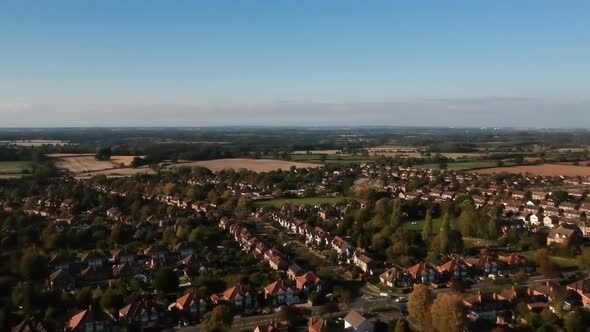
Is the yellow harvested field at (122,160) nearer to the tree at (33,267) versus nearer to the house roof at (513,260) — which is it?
the tree at (33,267)

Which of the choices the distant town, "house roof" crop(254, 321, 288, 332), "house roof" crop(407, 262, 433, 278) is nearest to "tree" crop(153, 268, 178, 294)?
the distant town

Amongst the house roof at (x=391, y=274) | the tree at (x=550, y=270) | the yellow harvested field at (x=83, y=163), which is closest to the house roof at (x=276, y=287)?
the house roof at (x=391, y=274)

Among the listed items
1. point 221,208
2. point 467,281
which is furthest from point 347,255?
point 221,208

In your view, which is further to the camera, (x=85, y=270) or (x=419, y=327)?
(x=85, y=270)

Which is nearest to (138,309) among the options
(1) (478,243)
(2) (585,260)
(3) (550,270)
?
(3) (550,270)

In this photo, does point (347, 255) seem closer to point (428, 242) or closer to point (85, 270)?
point (428, 242)

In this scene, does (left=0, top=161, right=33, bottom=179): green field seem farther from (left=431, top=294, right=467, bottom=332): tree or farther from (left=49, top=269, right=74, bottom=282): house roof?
(left=431, top=294, right=467, bottom=332): tree
